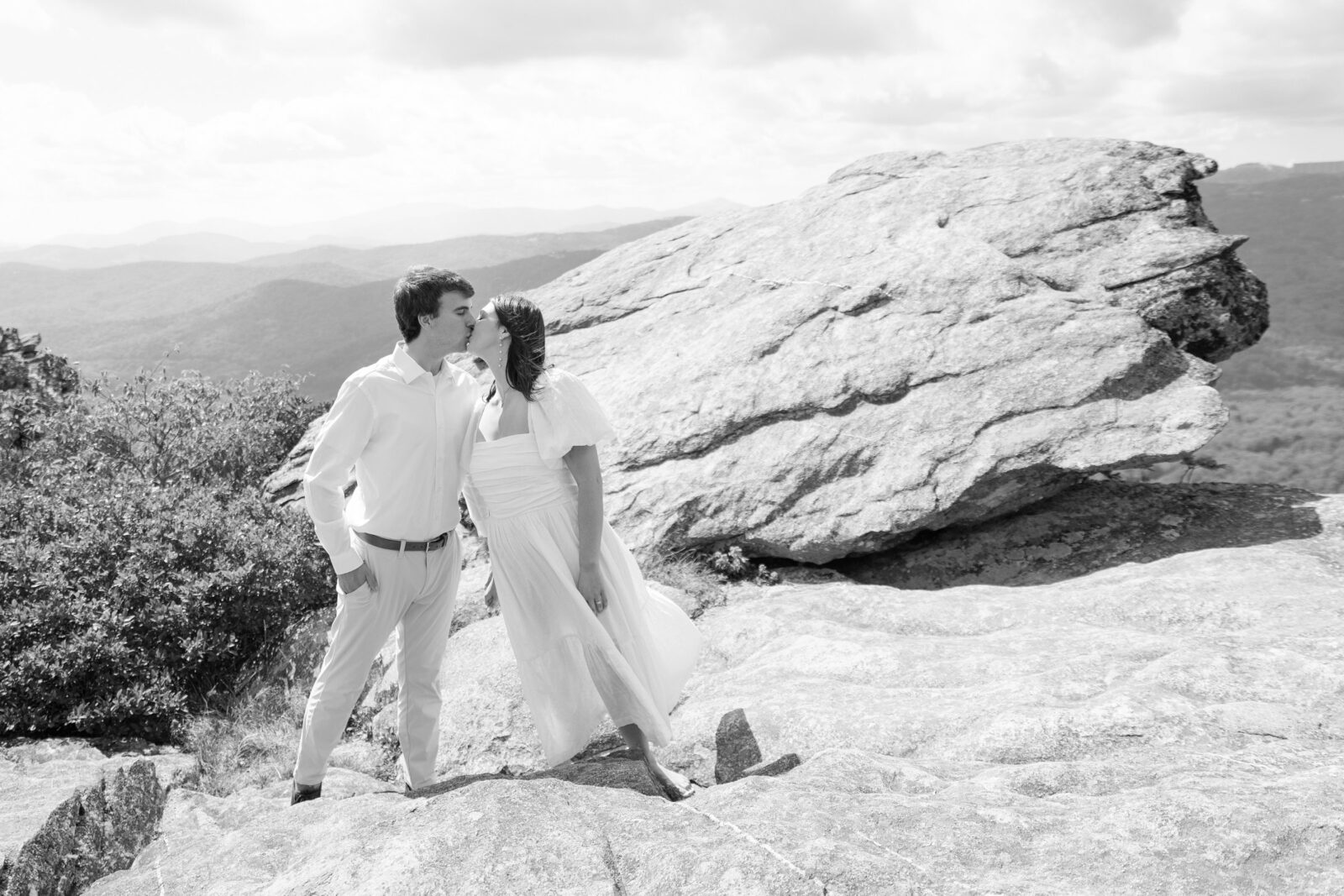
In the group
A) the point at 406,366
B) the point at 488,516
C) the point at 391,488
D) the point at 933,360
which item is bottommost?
the point at 488,516

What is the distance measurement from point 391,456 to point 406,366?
57 cm

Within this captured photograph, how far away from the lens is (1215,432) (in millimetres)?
8570

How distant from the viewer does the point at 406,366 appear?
5625mm

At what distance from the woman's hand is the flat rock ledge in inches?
113

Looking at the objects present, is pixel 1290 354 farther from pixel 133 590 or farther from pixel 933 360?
pixel 133 590

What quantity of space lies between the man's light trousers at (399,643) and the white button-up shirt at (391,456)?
0.22m

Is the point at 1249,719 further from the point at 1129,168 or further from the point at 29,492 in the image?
the point at 29,492

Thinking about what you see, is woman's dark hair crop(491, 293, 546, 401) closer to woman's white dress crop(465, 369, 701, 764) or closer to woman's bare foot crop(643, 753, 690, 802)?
woman's white dress crop(465, 369, 701, 764)

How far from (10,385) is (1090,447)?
66.4 feet

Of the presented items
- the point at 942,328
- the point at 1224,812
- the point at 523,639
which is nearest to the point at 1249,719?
the point at 1224,812

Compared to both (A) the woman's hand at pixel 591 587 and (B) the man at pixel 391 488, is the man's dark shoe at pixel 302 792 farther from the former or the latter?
(A) the woman's hand at pixel 591 587

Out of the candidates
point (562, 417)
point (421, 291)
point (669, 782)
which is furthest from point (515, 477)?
point (669, 782)

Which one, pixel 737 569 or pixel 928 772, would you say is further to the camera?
pixel 737 569

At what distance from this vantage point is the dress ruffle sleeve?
5508 mm
